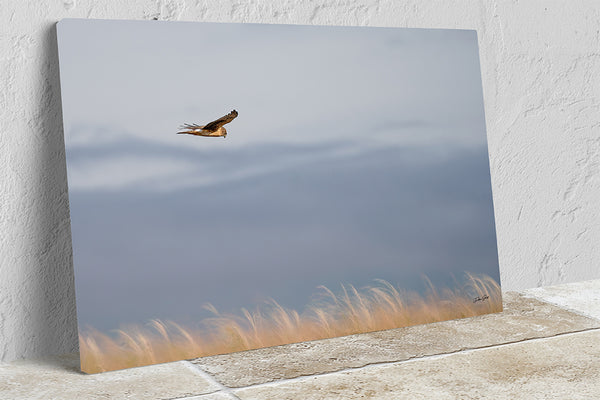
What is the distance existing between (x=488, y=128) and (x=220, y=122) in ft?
4.22

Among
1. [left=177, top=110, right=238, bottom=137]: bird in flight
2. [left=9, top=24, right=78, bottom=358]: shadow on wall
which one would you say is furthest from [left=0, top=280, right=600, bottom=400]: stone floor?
[left=177, top=110, right=238, bottom=137]: bird in flight

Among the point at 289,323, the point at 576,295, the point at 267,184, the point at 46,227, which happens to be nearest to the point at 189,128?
the point at 267,184

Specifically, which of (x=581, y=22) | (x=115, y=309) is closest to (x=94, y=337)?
(x=115, y=309)

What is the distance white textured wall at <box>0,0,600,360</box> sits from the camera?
2525 millimetres

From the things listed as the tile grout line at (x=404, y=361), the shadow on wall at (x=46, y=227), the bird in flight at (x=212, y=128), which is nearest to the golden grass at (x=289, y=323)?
the shadow on wall at (x=46, y=227)

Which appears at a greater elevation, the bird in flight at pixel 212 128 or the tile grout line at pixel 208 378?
the bird in flight at pixel 212 128

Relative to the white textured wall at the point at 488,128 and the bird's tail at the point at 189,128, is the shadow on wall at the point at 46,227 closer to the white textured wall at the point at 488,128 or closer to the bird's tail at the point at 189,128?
the white textured wall at the point at 488,128

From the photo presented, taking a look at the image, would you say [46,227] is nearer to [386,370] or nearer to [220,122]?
[220,122]

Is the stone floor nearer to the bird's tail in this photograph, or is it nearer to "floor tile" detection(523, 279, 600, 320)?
"floor tile" detection(523, 279, 600, 320)

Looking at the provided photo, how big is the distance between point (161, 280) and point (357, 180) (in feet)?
2.81

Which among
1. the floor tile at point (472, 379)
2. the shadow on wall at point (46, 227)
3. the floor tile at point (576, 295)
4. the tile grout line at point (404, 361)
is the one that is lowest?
the floor tile at point (472, 379)

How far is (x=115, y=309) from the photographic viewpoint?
2.45 m

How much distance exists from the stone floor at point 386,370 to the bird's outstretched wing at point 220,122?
0.83 m

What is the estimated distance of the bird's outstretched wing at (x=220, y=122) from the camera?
258cm
